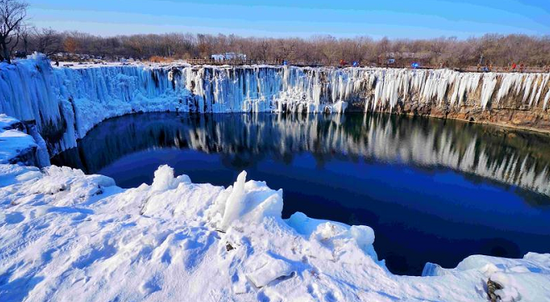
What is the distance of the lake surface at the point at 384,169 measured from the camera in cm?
1076

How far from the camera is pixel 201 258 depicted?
5.00 m

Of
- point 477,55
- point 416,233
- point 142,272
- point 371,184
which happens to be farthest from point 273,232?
point 477,55

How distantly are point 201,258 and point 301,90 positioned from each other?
31.8 meters

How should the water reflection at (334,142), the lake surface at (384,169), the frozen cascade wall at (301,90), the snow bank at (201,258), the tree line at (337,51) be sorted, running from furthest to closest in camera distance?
the tree line at (337,51) < the frozen cascade wall at (301,90) < the water reflection at (334,142) < the lake surface at (384,169) < the snow bank at (201,258)

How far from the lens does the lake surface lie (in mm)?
10758

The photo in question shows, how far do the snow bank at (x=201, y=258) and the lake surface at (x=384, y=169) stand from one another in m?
4.51

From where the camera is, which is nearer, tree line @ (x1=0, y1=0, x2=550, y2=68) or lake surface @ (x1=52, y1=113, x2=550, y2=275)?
lake surface @ (x1=52, y1=113, x2=550, y2=275)

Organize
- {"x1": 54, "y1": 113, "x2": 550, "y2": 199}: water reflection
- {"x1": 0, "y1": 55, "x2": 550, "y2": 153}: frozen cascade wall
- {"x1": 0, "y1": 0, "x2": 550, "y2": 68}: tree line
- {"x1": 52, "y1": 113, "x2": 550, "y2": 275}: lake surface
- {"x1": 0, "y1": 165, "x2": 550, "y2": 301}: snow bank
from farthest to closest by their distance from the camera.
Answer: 1. {"x1": 0, "y1": 0, "x2": 550, "y2": 68}: tree line
2. {"x1": 0, "y1": 55, "x2": 550, "y2": 153}: frozen cascade wall
3. {"x1": 54, "y1": 113, "x2": 550, "y2": 199}: water reflection
4. {"x1": 52, "y1": 113, "x2": 550, "y2": 275}: lake surface
5. {"x1": 0, "y1": 165, "x2": 550, "y2": 301}: snow bank

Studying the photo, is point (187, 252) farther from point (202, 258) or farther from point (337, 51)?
point (337, 51)

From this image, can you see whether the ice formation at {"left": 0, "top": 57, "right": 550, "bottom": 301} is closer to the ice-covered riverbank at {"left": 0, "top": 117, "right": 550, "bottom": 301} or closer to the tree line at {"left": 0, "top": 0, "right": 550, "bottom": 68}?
the ice-covered riverbank at {"left": 0, "top": 117, "right": 550, "bottom": 301}

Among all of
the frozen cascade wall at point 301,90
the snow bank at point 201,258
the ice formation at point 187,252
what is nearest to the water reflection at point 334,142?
the frozen cascade wall at point 301,90

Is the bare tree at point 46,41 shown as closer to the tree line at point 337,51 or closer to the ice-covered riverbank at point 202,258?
the tree line at point 337,51

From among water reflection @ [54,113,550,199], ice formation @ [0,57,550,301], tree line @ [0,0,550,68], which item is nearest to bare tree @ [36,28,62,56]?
tree line @ [0,0,550,68]

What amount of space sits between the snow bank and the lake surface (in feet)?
14.8
